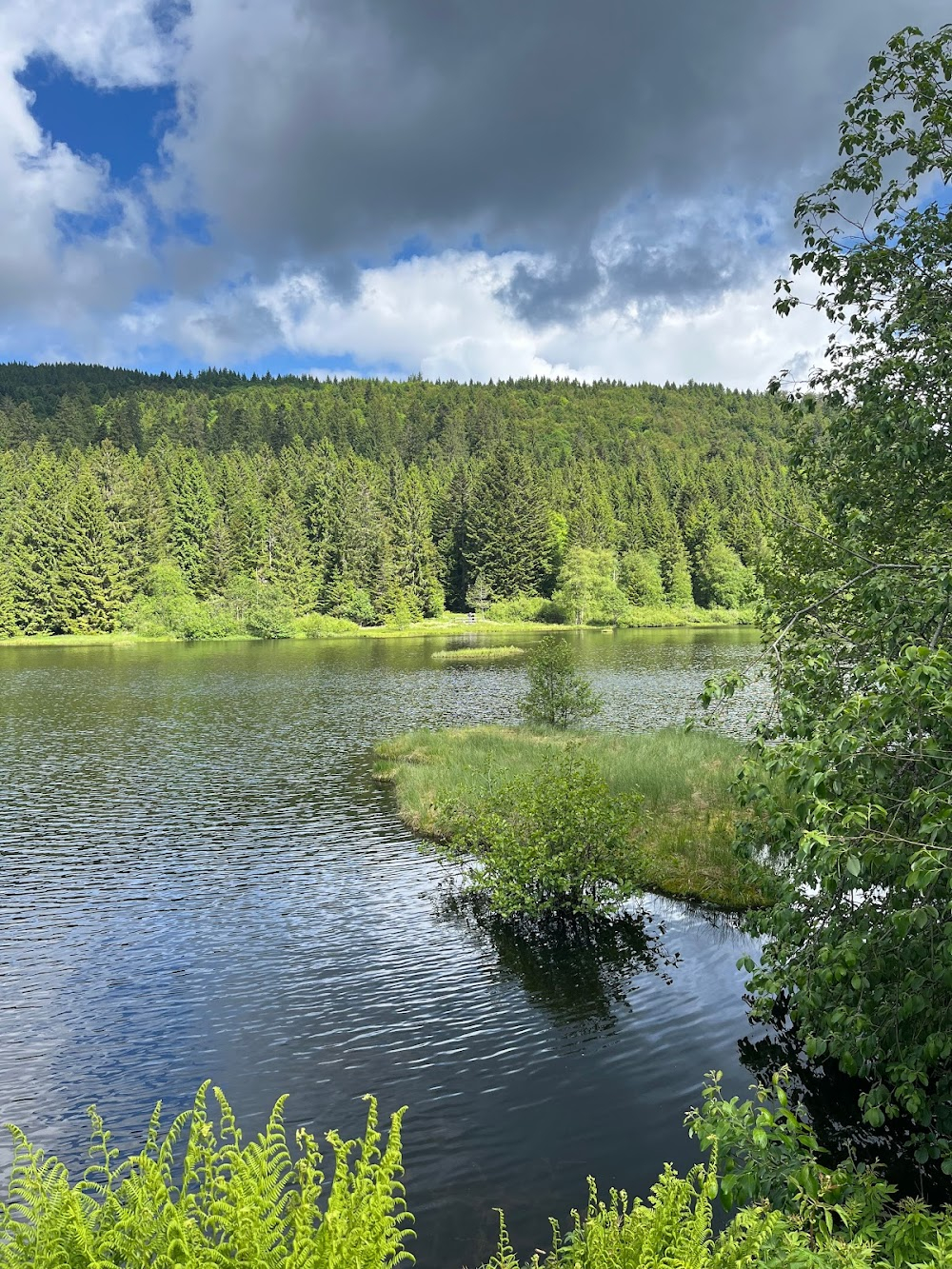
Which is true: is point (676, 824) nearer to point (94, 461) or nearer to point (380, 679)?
point (380, 679)

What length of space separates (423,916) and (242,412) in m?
168

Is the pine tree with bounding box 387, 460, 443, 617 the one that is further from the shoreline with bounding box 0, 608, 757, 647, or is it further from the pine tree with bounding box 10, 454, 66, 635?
the pine tree with bounding box 10, 454, 66, 635

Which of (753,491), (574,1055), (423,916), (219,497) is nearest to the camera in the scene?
(574,1055)

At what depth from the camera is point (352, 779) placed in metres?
27.8

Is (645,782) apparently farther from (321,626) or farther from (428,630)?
(428,630)

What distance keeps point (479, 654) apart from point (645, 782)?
5149 cm

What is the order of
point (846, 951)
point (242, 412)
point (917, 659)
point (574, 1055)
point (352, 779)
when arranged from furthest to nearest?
1. point (242, 412)
2. point (352, 779)
3. point (574, 1055)
4. point (846, 951)
5. point (917, 659)

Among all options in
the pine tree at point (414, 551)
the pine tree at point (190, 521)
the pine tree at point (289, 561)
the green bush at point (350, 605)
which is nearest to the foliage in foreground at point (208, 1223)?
the pine tree at point (289, 561)

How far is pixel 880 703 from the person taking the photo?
5.91m

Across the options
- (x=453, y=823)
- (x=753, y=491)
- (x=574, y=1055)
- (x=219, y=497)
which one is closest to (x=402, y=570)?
(x=219, y=497)

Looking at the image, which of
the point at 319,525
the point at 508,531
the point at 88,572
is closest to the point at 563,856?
the point at 88,572

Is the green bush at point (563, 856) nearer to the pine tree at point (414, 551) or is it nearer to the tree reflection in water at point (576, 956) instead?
the tree reflection in water at point (576, 956)

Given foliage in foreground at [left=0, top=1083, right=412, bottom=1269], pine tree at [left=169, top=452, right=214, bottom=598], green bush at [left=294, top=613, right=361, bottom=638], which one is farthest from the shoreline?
foliage in foreground at [left=0, top=1083, right=412, bottom=1269]

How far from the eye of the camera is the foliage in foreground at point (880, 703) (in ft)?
20.0
